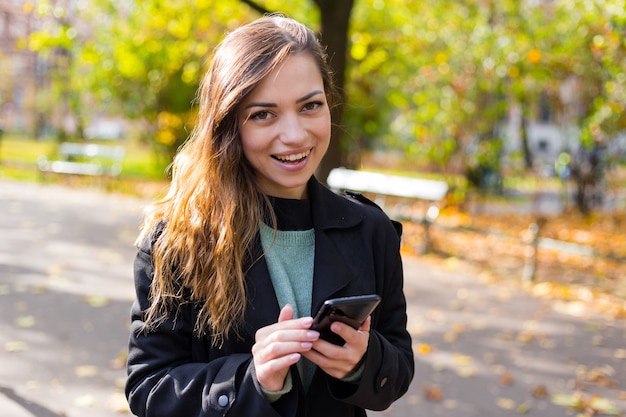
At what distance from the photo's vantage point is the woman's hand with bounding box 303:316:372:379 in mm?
1528

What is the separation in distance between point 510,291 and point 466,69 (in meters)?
6.65

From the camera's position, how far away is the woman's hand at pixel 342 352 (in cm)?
153

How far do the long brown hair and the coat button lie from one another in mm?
153

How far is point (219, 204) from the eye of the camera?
1.82 meters

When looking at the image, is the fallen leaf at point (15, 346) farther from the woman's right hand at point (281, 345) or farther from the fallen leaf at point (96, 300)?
the woman's right hand at point (281, 345)

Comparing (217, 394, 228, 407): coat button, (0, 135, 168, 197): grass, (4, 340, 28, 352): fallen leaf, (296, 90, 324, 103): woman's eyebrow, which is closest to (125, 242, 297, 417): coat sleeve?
(217, 394, 228, 407): coat button

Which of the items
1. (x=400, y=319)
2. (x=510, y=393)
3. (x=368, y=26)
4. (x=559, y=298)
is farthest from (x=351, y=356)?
(x=368, y=26)

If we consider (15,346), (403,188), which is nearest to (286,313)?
(15,346)

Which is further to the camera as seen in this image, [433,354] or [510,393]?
[433,354]

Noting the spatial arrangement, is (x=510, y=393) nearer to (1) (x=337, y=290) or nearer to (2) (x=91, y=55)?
(1) (x=337, y=290)

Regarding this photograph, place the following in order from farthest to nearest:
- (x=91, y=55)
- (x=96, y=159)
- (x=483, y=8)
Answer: (x=96, y=159) → (x=483, y=8) → (x=91, y=55)

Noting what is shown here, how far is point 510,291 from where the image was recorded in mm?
8641

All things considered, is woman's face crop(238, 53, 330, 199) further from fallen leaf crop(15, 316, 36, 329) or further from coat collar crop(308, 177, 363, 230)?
fallen leaf crop(15, 316, 36, 329)

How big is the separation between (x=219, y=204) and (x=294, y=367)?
1.43 feet
